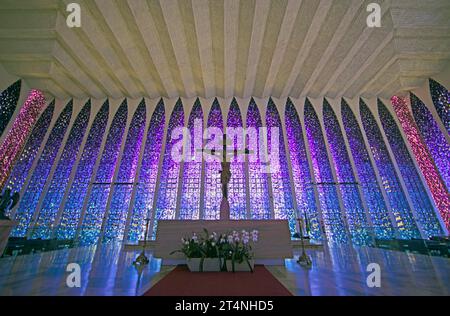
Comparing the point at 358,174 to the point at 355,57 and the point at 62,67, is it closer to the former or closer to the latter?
the point at 355,57

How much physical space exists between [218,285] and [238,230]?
1.54 metres

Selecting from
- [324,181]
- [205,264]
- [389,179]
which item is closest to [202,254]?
[205,264]

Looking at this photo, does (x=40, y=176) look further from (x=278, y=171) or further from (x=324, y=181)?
(x=324, y=181)

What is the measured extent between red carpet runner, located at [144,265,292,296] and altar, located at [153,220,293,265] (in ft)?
2.38

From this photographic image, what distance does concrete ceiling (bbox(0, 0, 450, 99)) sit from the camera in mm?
7449

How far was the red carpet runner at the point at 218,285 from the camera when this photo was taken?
7.06 ft

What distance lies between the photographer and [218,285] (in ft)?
8.01

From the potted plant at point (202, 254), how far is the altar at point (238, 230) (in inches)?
10.6

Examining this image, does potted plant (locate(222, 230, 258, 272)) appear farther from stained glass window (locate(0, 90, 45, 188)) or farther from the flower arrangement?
stained glass window (locate(0, 90, 45, 188))

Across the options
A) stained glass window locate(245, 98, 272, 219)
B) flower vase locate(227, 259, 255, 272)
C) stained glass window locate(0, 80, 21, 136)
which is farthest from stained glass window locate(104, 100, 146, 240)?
flower vase locate(227, 259, 255, 272)

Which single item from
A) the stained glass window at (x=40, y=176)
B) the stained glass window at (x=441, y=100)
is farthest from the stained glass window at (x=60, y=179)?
the stained glass window at (x=441, y=100)

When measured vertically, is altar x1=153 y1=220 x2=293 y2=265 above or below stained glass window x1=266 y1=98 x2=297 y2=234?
below

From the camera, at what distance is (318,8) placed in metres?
7.40

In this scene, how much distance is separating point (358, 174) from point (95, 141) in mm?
14721
